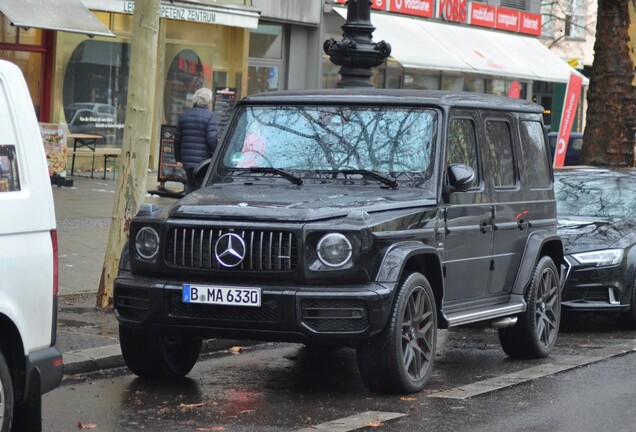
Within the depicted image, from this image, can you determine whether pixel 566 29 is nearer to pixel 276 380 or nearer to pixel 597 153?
pixel 597 153

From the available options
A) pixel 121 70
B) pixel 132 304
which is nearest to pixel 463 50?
pixel 121 70

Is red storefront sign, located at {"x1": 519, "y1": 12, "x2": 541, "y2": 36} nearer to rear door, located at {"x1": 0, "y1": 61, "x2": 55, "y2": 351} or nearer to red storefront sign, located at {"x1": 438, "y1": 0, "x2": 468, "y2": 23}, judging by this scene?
red storefront sign, located at {"x1": 438, "y1": 0, "x2": 468, "y2": 23}

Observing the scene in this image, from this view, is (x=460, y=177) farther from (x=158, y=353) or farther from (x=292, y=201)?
(x=158, y=353)

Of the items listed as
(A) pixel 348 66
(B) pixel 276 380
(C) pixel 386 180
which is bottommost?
(B) pixel 276 380

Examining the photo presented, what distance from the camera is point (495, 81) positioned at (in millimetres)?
40875

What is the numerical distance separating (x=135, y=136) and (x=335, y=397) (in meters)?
3.95

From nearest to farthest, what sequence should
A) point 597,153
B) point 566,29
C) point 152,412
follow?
point 152,412, point 597,153, point 566,29

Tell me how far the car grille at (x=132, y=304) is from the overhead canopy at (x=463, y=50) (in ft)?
75.6

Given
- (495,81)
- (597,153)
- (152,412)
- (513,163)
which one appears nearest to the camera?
→ (152,412)

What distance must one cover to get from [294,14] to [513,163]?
71.8 feet

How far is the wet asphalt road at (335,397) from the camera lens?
7441mm

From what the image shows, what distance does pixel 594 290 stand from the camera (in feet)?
39.6

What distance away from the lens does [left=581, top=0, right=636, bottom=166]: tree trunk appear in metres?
20.6

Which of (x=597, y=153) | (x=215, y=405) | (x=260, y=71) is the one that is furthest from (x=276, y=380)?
(x=260, y=71)
